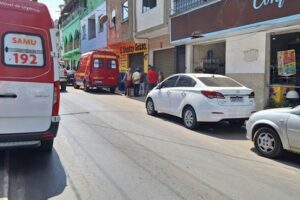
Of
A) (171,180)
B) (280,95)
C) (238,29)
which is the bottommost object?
(171,180)

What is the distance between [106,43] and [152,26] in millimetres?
11375

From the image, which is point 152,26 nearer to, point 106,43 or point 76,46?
point 106,43

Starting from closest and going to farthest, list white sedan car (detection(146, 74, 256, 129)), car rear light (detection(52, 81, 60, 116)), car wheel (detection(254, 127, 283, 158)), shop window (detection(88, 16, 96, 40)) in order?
1. car rear light (detection(52, 81, 60, 116))
2. car wheel (detection(254, 127, 283, 158))
3. white sedan car (detection(146, 74, 256, 129))
4. shop window (detection(88, 16, 96, 40))

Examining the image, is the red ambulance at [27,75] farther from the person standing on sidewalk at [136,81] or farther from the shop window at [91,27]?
the shop window at [91,27]

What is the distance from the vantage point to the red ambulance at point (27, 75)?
5859mm

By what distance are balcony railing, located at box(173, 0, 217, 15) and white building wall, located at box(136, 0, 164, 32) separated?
1359mm

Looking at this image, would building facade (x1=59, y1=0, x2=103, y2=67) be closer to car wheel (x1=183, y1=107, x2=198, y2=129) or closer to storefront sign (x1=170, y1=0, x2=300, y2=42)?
storefront sign (x1=170, y1=0, x2=300, y2=42)

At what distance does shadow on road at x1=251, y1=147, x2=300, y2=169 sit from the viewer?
679 cm

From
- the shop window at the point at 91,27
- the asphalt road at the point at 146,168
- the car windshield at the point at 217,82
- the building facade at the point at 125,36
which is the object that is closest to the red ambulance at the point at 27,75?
the asphalt road at the point at 146,168

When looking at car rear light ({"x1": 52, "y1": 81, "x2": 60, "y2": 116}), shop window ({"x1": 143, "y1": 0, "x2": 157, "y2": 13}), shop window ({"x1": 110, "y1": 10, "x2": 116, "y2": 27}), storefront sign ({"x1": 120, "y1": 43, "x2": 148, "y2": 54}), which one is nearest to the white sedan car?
car rear light ({"x1": 52, "y1": 81, "x2": 60, "y2": 116})

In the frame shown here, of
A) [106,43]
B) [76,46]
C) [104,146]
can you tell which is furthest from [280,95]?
[76,46]

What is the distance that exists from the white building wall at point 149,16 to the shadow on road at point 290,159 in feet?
43.2

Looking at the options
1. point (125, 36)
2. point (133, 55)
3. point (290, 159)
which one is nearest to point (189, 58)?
point (125, 36)

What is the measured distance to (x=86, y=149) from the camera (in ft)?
24.3
